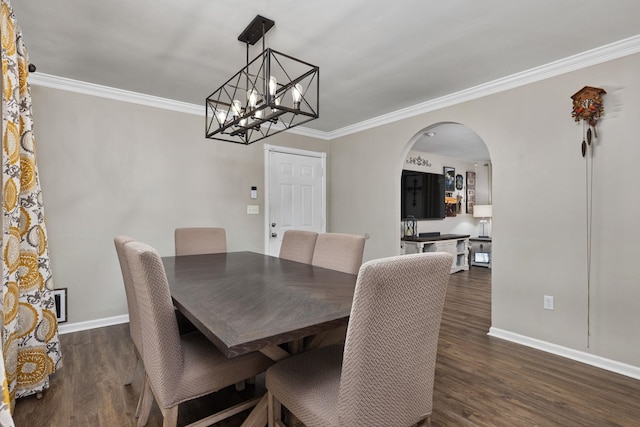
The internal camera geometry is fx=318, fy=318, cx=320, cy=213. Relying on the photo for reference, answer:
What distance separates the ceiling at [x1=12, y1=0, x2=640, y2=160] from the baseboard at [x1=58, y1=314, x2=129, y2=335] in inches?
89.3

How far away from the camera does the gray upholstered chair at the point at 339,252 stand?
7.27 feet

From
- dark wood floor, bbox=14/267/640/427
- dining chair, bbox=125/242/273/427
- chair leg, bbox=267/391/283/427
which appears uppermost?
dining chair, bbox=125/242/273/427

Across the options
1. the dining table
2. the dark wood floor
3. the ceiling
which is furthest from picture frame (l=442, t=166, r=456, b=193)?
the dining table

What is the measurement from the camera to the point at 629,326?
2.23 metres

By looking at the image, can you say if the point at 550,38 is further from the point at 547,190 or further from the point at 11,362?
the point at 11,362

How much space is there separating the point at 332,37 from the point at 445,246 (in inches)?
174

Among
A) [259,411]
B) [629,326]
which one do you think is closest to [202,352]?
[259,411]

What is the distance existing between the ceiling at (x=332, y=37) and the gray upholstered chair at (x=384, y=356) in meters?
1.65

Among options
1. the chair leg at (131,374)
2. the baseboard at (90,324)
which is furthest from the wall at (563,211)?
the baseboard at (90,324)

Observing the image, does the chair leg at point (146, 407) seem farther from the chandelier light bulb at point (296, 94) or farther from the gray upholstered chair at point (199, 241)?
the chandelier light bulb at point (296, 94)

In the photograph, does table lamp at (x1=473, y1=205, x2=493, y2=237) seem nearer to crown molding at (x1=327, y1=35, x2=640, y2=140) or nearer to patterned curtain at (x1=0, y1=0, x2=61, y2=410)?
crown molding at (x1=327, y1=35, x2=640, y2=140)

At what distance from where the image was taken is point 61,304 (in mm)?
2908

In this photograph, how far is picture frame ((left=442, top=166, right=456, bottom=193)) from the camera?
6317mm

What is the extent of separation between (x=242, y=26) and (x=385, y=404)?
2232mm
